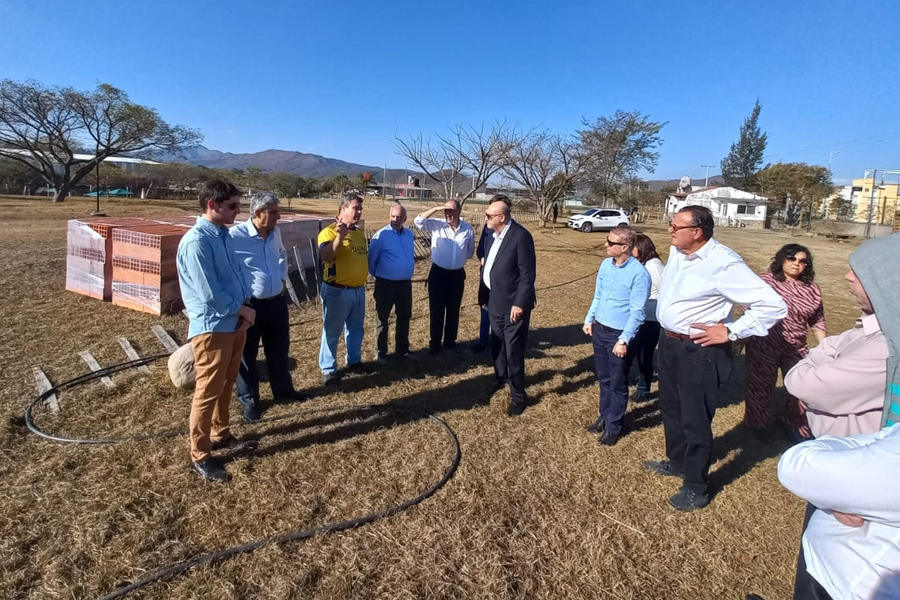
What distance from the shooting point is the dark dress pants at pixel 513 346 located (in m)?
3.69

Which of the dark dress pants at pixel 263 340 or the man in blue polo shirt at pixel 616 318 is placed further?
the dark dress pants at pixel 263 340

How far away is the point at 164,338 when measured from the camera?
16.8 ft

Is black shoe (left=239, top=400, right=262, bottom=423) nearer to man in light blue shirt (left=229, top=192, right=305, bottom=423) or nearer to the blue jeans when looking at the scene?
Result: man in light blue shirt (left=229, top=192, right=305, bottom=423)

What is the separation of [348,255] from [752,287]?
2.97 m

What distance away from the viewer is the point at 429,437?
11.2ft

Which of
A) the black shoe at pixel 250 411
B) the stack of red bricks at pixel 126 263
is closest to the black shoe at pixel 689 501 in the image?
the black shoe at pixel 250 411

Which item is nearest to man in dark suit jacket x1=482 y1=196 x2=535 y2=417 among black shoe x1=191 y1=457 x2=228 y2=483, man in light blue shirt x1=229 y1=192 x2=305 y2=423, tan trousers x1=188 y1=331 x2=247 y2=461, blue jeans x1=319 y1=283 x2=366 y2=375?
blue jeans x1=319 y1=283 x2=366 y2=375

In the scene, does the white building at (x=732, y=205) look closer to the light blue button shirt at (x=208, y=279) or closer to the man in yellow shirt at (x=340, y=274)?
the man in yellow shirt at (x=340, y=274)

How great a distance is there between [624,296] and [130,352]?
4.74 meters

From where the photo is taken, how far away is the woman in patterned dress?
3.45 metres

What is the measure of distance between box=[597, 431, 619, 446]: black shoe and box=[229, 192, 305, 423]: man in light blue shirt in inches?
101

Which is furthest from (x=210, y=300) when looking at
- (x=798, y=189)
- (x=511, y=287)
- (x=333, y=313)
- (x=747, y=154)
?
(x=747, y=154)

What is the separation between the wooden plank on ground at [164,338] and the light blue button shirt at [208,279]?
2747 millimetres

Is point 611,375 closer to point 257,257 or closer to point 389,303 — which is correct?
point 389,303
